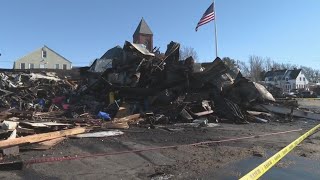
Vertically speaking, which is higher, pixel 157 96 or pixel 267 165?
pixel 157 96

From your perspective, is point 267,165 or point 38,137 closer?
point 267,165

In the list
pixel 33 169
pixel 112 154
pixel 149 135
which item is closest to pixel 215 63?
pixel 149 135

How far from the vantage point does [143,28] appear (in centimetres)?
8656

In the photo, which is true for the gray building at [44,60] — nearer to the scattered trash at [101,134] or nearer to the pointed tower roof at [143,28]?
the pointed tower roof at [143,28]

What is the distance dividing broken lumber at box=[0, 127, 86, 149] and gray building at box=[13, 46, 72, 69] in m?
79.6

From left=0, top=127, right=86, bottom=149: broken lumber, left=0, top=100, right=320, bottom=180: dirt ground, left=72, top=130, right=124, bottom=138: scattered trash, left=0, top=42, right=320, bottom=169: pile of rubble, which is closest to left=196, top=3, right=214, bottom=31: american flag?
left=0, top=42, right=320, bottom=169: pile of rubble

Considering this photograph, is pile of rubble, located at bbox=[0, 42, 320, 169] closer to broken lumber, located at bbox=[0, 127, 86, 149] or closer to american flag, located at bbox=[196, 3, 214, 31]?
broken lumber, located at bbox=[0, 127, 86, 149]

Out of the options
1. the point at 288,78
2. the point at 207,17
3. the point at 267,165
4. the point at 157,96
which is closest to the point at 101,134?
the point at 267,165

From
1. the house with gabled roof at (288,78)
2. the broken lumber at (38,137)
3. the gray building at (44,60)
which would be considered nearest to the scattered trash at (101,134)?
the broken lumber at (38,137)

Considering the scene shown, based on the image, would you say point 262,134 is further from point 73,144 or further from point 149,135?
point 73,144

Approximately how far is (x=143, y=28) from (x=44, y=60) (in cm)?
2359

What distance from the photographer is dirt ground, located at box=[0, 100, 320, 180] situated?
25.3 feet

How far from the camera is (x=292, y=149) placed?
1115 centimetres

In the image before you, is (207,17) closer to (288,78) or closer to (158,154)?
(158,154)
